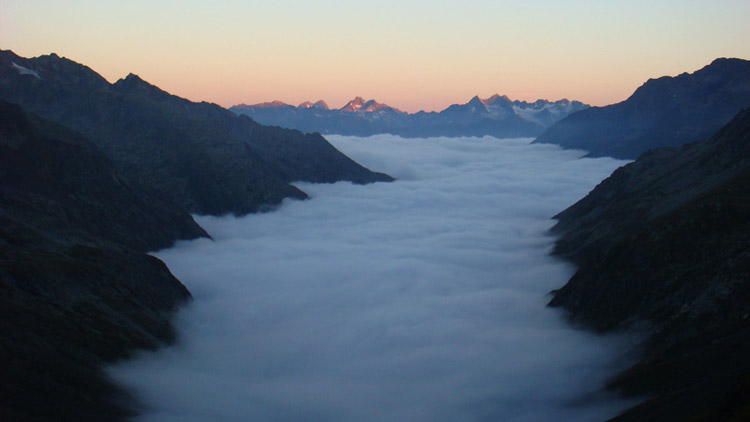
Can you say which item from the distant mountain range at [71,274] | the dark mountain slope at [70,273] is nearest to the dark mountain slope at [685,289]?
the dark mountain slope at [70,273]

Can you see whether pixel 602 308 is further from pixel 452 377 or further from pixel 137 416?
pixel 137 416

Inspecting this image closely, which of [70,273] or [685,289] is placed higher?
[70,273]

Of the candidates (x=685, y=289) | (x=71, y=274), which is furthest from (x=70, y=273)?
(x=685, y=289)

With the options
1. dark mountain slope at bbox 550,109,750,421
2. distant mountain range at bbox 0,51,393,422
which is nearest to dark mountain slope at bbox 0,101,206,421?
distant mountain range at bbox 0,51,393,422

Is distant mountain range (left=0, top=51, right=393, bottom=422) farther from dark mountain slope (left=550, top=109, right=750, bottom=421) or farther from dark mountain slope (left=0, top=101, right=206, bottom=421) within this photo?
dark mountain slope (left=550, top=109, right=750, bottom=421)

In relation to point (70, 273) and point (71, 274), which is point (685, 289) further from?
point (70, 273)

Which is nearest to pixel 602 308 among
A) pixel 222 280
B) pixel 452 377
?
pixel 452 377

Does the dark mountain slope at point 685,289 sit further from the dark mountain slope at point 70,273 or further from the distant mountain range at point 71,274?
the distant mountain range at point 71,274
